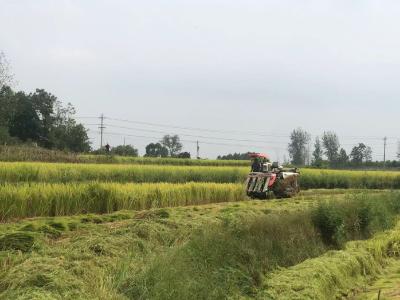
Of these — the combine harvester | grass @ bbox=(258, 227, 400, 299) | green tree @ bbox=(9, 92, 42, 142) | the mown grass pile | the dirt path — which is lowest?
the dirt path

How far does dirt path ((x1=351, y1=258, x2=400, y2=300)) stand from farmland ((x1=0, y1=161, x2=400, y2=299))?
0.15 metres

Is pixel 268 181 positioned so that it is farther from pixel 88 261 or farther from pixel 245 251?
pixel 88 261

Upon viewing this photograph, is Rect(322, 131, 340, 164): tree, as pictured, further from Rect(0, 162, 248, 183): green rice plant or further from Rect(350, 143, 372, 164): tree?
Rect(0, 162, 248, 183): green rice plant

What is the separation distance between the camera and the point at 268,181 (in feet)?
70.0

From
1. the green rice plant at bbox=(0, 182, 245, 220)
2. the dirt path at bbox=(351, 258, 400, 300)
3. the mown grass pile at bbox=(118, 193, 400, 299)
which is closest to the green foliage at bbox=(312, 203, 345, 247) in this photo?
the mown grass pile at bbox=(118, 193, 400, 299)

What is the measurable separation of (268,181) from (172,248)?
1380cm

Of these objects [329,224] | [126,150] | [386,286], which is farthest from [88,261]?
[126,150]

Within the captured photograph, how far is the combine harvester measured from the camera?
70.4 feet

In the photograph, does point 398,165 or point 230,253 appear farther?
point 398,165

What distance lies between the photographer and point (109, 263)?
7090 mm

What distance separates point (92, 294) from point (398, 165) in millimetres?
79028

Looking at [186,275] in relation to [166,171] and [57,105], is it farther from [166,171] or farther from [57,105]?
[57,105]

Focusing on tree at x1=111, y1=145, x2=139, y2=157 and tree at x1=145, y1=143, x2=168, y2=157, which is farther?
tree at x1=145, y1=143, x2=168, y2=157

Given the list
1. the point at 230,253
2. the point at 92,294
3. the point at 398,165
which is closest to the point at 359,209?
the point at 230,253
